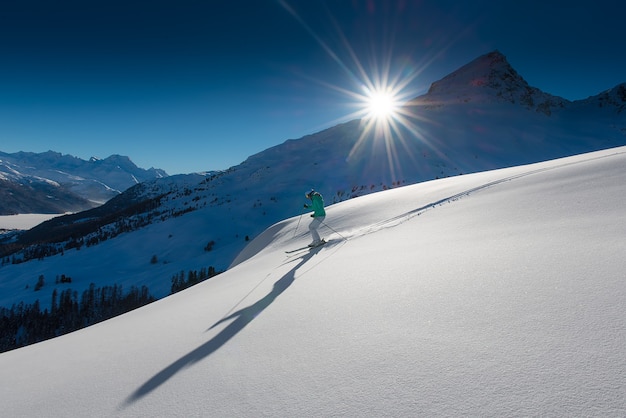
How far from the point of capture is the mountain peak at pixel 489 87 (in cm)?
7369

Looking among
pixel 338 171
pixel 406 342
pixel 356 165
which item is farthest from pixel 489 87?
pixel 406 342

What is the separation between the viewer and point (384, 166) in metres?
50.0

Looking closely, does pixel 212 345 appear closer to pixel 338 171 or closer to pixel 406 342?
pixel 406 342

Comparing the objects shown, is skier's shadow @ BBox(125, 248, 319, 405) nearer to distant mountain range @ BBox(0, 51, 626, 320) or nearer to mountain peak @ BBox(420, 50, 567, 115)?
distant mountain range @ BBox(0, 51, 626, 320)

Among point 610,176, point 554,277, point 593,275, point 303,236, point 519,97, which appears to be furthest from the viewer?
point 519,97

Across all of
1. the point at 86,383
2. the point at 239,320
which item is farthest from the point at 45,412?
the point at 239,320

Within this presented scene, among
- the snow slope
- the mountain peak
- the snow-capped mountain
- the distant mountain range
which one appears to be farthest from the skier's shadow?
the mountain peak

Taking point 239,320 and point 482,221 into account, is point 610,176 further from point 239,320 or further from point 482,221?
point 239,320

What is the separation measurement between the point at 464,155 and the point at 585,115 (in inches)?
1804

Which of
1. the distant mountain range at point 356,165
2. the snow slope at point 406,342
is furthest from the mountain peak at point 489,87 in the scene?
the snow slope at point 406,342

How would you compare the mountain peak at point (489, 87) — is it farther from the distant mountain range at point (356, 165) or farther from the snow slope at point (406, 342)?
the snow slope at point (406, 342)

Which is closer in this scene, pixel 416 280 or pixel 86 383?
pixel 86 383

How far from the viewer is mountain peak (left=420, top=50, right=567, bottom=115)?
73688 millimetres

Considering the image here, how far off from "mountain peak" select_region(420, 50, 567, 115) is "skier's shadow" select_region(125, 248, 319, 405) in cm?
8218
